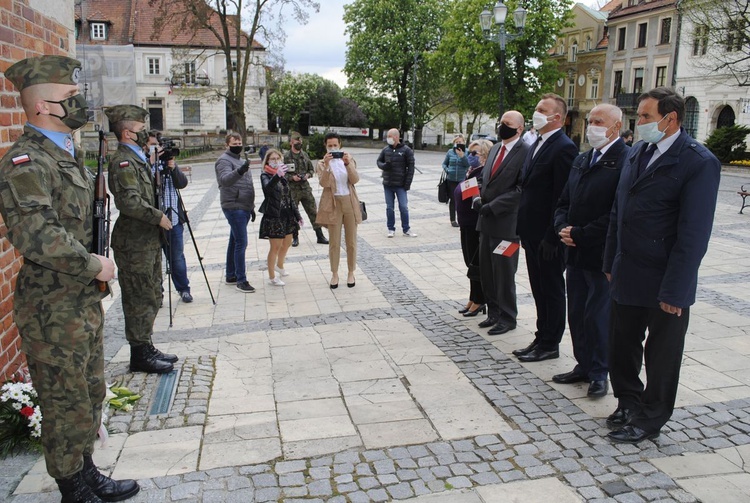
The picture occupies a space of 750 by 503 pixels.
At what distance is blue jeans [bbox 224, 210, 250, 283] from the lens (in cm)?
805

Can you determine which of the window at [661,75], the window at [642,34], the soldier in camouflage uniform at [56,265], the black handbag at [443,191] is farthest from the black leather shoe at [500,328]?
the window at [642,34]

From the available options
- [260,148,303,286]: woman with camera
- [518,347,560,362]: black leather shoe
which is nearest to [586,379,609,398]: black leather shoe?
[518,347,560,362]: black leather shoe

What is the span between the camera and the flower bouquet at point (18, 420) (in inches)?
151

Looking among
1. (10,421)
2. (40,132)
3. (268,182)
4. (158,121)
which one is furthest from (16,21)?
(158,121)

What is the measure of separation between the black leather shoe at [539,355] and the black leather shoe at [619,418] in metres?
1.21

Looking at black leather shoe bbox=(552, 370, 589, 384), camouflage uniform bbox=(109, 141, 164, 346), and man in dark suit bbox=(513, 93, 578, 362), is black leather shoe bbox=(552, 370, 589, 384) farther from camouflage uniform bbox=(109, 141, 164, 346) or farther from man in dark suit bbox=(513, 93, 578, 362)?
camouflage uniform bbox=(109, 141, 164, 346)

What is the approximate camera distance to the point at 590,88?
49.6 m

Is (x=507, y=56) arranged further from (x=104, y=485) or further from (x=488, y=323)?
(x=104, y=485)

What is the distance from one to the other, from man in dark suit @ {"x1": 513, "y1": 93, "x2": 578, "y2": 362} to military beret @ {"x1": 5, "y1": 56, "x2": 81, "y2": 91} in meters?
3.41

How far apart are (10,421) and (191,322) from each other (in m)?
3.01

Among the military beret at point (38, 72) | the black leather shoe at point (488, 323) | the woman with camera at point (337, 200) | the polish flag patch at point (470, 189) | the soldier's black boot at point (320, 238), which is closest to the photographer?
the military beret at point (38, 72)

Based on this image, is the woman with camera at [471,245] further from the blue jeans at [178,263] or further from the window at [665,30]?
the window at [665,30]

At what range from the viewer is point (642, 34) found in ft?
142

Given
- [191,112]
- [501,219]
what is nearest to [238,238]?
[501,219]
